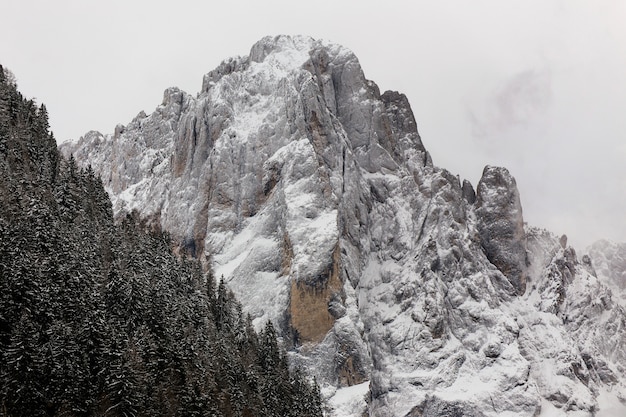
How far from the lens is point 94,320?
3088 inches

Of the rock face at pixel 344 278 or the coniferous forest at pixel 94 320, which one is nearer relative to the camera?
the coniferous forest at pixel 94 320

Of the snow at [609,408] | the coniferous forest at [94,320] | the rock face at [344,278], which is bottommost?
the coniferous forest at [94,320]

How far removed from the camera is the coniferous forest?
72.8 meters

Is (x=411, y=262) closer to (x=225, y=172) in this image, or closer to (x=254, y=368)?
(x=225, y=172)

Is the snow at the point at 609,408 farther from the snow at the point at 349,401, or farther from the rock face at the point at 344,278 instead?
the snow at the point at 349,401

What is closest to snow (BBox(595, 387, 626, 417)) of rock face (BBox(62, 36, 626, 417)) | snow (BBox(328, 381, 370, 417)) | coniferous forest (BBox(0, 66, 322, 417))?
rock face (BBox(62, 36, 626, 417))

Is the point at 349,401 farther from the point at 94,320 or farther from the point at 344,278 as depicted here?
the point at 94,320

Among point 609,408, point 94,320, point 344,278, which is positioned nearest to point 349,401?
point 344,278

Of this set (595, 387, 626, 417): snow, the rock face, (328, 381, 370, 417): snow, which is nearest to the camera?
(328, 381, 370, 417): snow

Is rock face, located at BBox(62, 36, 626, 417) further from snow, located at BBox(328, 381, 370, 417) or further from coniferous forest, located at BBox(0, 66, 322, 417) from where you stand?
coniferous forest, located at BBox(0, 66, 322, 417)

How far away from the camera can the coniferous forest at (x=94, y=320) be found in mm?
72812

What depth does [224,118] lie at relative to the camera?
19862 centimetres

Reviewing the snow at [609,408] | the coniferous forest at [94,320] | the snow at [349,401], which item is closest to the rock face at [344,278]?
the snow at [349,401]

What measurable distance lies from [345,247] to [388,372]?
93.6 feet
